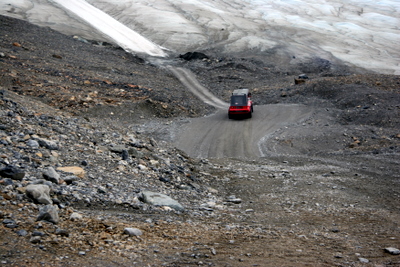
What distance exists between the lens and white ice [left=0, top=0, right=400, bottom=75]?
191ft

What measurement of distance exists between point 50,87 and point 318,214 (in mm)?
24326

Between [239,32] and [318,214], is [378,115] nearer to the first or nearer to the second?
[318,214]

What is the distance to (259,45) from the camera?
200 ft

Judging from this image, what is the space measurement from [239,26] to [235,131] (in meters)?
50.3

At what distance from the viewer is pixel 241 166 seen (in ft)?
59.1

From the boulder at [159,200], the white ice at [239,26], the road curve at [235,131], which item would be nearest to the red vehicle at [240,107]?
the road curve at [235,131]

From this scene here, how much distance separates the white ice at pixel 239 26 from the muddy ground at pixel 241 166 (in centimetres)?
1195

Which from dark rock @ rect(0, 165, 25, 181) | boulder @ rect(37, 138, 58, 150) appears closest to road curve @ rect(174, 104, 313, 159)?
boulder @ rect(37, 138, 58, 150)

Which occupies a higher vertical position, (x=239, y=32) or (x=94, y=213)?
(x=239, y=32)

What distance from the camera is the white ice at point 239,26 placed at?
58156mm

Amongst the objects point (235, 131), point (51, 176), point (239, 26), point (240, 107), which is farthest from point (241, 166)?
point (239, 26)

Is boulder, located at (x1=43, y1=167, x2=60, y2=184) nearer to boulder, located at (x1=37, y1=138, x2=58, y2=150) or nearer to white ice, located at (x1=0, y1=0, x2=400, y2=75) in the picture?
boulder, located at (x1=37, y1=138, x2=58, y2=150)

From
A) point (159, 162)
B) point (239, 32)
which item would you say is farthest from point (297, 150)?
point (239, 32)

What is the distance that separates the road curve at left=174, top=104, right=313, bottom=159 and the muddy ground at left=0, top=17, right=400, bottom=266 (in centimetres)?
84
